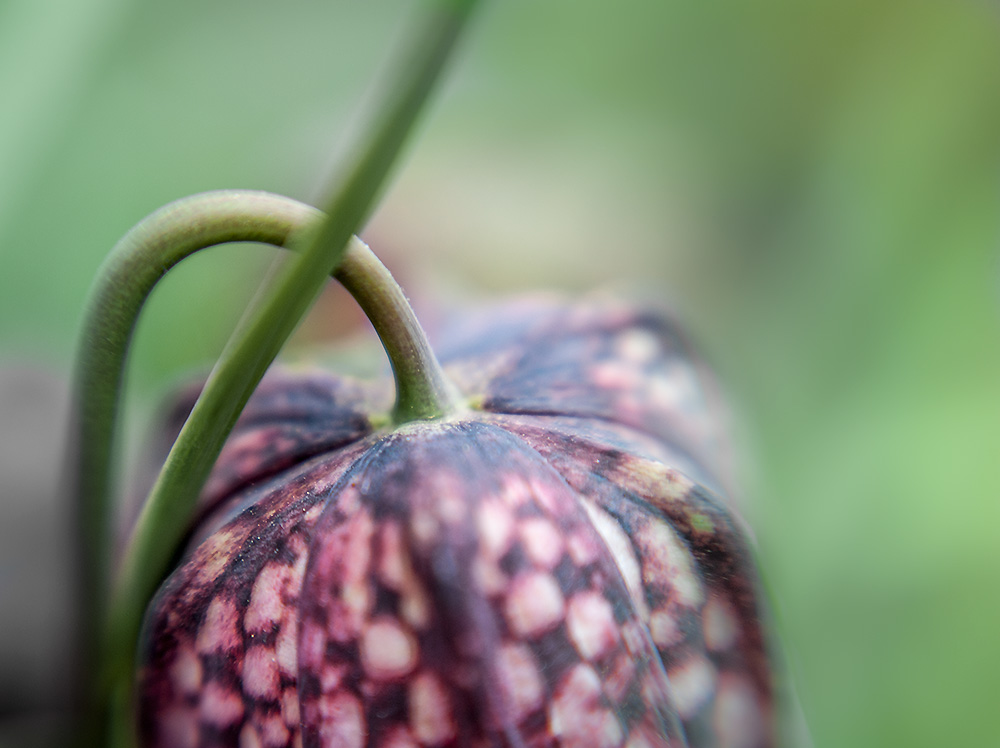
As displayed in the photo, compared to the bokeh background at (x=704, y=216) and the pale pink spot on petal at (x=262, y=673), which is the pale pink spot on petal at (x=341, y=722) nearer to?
the pale pink spot on petal at (x=262, y=673)

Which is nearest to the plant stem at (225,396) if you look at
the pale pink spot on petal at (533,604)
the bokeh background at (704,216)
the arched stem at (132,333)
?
the arched stem at (132,333)

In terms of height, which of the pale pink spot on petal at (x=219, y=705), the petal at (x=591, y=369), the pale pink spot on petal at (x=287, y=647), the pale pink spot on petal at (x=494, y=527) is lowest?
the pale pink spot on petal at (x=219, y=705)

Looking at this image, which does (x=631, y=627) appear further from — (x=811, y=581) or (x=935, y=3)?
(x=935, y=3)

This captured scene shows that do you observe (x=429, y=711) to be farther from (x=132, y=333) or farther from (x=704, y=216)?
(x=704, y=216)

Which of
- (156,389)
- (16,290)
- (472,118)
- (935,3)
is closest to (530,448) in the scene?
(156,389)

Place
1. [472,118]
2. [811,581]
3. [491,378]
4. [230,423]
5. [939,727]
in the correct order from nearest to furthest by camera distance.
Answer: [230,423]
[491,378]
[939,727]
[811,581]
[472,118]

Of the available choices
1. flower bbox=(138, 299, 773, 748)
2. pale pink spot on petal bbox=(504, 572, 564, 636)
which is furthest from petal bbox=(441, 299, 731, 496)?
pale pink spot on petal bbox=(504, 572, 564, 636)

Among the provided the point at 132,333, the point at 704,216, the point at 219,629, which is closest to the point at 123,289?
the point at 132,333
